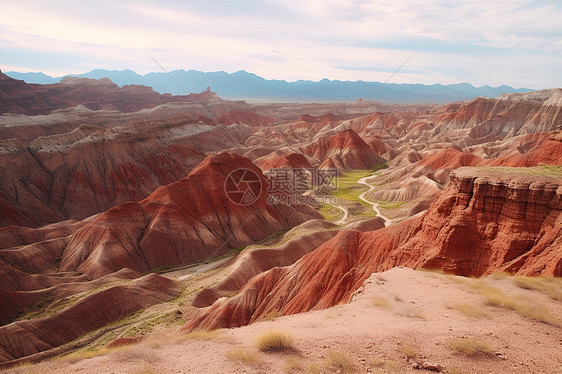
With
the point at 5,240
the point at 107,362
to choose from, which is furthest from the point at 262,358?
the point at 5,240

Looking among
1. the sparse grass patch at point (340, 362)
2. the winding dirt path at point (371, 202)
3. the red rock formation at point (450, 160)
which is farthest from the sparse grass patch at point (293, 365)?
the red rock formation at point (450, 160)

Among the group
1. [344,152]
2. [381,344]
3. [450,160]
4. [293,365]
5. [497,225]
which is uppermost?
[497,225]

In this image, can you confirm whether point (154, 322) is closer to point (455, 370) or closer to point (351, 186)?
point (455, 370)

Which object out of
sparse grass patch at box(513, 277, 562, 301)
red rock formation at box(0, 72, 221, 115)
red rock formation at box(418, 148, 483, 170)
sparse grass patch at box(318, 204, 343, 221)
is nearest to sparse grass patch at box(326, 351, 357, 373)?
sparse grass patch at box(513, 277, 562, 301)

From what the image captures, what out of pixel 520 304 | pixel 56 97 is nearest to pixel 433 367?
pixel 520 304

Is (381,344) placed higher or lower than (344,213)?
higher

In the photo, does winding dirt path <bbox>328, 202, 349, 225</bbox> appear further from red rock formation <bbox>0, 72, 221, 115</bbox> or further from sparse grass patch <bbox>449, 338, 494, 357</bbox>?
red rock formation <bbox>0, 72, 221, 115</bbox>

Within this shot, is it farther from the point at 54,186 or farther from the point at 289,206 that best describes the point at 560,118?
the point at 54,186

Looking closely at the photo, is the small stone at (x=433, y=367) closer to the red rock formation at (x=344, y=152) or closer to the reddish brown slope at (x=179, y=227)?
the reddish brown slope at (x=179, y=227)
